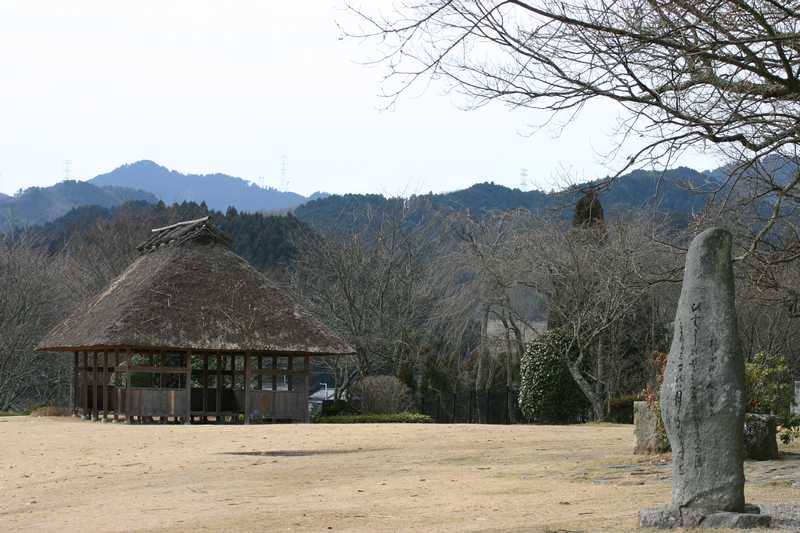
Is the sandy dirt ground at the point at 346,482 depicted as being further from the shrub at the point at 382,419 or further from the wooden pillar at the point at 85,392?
the wooden pillar at the point at 85,392

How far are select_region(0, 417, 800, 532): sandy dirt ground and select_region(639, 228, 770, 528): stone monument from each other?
62cm

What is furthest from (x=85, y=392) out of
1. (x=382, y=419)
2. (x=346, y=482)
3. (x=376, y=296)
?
(x=346, y=482)

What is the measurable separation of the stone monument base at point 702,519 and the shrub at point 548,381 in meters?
22.1

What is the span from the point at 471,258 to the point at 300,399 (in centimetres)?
764

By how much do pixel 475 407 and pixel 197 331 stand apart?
13.1 metres

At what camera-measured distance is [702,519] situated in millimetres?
8539

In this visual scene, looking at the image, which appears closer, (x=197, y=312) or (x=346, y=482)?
(x=346, y=482)

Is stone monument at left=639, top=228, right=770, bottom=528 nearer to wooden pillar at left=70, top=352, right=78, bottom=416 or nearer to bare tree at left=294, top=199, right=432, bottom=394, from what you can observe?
wooden pillar at left=70, top=352, right=78, bottom=416

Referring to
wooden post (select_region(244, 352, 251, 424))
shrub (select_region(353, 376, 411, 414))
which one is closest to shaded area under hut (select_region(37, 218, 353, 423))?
wooden post (select_region(244, 352, 251, 424))

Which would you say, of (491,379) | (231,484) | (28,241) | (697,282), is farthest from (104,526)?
(28,241)

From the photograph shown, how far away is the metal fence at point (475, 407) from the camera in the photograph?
3759 centimetres

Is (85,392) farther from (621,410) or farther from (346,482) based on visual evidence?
(346,482)

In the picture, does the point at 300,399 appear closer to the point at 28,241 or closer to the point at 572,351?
the point at 572,351

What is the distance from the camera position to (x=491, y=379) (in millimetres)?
38281
